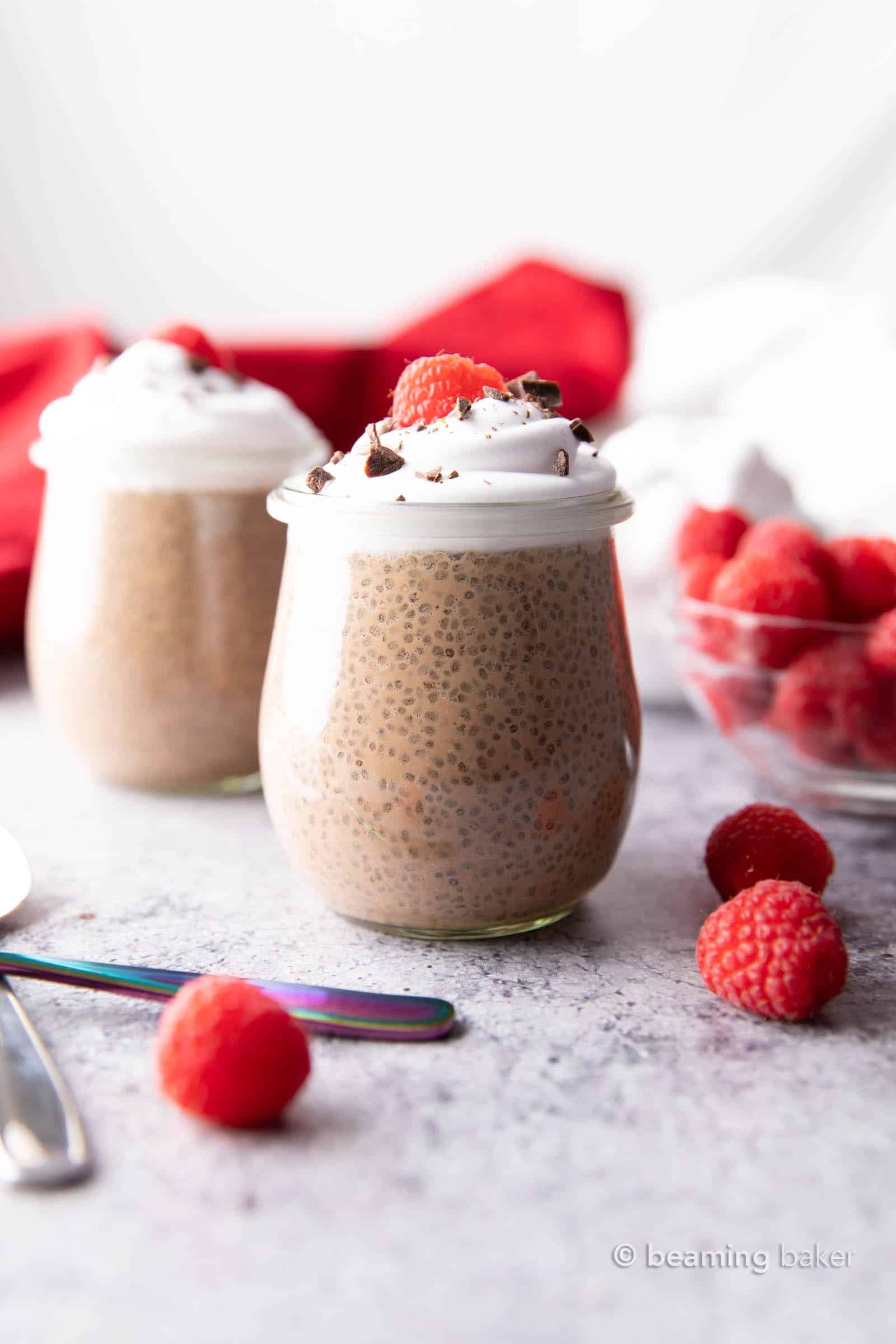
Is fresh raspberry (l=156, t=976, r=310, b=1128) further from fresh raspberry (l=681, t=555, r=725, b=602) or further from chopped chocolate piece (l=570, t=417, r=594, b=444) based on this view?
fresh raspberry (l=681, t=555, r=725, b=602)

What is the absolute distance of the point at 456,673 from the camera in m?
0.72

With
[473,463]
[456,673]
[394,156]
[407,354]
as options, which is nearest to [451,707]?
[456,673]

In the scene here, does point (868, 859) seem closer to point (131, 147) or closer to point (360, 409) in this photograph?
point (360, 409)

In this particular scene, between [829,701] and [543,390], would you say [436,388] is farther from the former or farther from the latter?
[829,701]

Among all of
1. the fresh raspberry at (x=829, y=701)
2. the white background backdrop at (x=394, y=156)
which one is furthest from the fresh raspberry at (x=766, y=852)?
the white background backdrop at (x=394, y=156)

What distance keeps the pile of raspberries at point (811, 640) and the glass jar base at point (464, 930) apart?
32 centimetres

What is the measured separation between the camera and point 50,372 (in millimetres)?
1666

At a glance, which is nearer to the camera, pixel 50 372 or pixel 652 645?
pixel 652 645

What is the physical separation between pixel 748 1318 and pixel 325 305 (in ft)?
6.95

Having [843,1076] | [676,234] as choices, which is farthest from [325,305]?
[843,1076]

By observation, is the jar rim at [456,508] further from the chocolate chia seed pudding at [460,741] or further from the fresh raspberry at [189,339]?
the fresh raspberry at [189,339]

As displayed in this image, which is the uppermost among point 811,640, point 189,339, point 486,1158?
point 189,339

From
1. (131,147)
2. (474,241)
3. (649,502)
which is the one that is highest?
(131,147)

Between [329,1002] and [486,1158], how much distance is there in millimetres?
136
